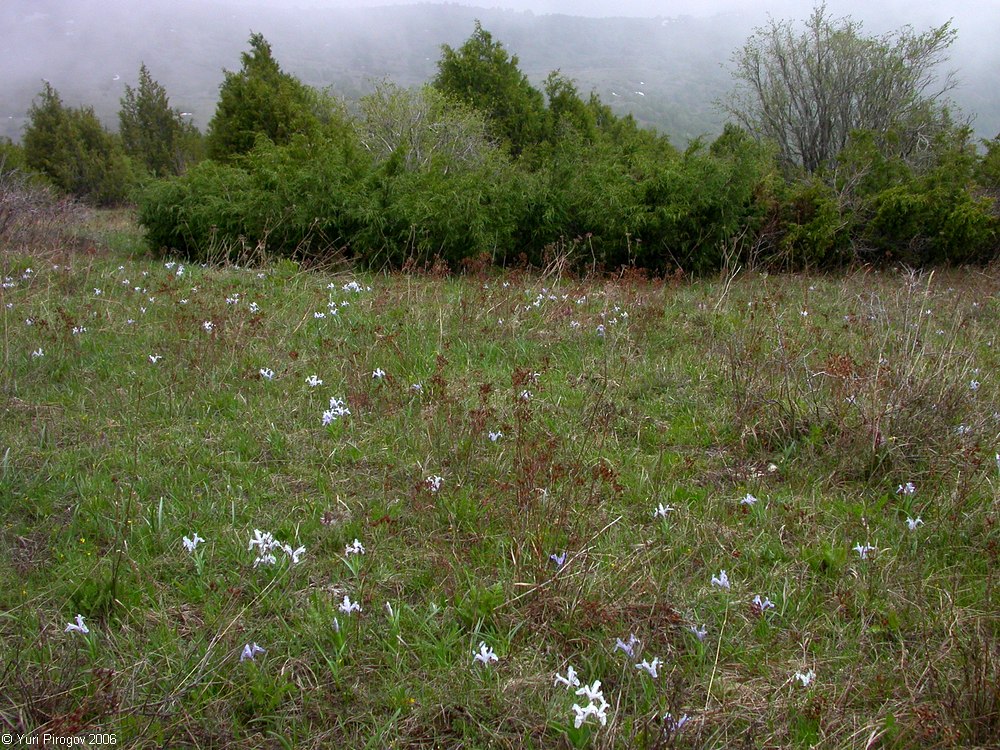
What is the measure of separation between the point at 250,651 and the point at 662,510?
169 cm

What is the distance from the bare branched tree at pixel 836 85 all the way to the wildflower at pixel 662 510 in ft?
56.8

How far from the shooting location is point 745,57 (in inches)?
803

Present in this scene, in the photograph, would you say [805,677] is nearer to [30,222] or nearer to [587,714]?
[587,714]

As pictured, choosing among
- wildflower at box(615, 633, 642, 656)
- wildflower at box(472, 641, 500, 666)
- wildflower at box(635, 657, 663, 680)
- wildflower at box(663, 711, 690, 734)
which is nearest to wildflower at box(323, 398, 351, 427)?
wildflower at box(472, 641, 500, 666)

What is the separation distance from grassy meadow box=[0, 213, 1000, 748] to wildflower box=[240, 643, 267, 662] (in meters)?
0.01

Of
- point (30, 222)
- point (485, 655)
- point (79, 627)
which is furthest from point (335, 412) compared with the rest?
point (30, 222)

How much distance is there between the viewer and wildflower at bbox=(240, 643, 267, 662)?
218cm

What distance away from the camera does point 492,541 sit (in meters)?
2.93

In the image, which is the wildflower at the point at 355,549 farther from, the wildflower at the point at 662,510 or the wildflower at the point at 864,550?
the wildflower at the point at 864,550

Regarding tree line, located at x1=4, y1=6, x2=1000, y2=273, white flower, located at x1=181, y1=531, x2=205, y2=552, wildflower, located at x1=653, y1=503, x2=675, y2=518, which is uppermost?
tree line, located at x1=4, y1=6, x2=1000, y2=273

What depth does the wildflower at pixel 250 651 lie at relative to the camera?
2.18 meters

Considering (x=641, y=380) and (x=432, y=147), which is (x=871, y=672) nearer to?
(x=641, y=380)

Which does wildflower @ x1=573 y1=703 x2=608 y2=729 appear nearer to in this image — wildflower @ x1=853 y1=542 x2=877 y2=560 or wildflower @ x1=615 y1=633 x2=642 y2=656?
wildflower @ x1=615 y1=633 x2=642 y2=656

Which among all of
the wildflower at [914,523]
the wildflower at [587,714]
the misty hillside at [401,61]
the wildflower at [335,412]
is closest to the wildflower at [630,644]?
the wildflower at [587,714]
